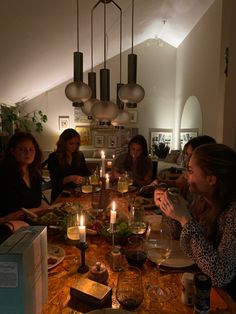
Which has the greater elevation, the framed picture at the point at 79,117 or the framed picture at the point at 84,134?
the framed picture at the point at 79,117

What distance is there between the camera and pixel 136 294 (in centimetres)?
93

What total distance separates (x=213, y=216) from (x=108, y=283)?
1.87 ft

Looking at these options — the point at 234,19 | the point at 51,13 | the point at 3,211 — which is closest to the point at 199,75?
the point at 51,13

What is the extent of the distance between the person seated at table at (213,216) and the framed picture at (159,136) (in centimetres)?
485

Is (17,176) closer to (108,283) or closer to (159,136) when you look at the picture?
(108,283)

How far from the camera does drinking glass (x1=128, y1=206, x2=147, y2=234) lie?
1.47 meters

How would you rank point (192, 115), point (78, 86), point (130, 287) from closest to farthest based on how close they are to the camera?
point (130, 287), point (78, 86), point (192, 115)

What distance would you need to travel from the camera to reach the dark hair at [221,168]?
3.99ft

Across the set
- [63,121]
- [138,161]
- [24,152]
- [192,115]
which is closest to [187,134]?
[192,115]

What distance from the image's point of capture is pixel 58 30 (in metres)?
2.85

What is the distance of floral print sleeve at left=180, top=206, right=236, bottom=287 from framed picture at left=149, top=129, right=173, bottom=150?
5044 millimetres

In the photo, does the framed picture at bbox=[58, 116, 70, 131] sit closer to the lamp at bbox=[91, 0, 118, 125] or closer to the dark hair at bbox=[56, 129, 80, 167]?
the dark hair at bbox=[56, 129, 80, 167]

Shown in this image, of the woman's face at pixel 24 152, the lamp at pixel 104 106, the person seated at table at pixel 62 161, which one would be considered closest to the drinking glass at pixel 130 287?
the lamp at pixel 104 106

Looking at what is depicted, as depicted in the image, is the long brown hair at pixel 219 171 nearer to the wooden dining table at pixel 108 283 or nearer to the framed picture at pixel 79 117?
the wooden dining table at pixel 108 283
